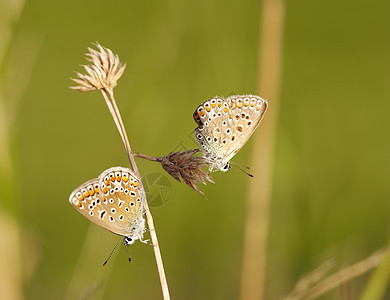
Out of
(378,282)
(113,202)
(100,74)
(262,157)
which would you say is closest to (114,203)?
(113,202)

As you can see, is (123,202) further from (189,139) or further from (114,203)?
(189,139)

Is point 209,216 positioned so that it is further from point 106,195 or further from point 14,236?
point 106,195

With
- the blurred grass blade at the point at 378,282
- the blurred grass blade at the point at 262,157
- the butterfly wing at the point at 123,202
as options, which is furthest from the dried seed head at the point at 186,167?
the blurred grass blade at the point at 262,157

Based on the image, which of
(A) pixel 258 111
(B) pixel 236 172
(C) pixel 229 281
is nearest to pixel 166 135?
(B) pixel 236 172

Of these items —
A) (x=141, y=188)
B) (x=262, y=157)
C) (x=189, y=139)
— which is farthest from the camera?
(x=189, y=139)

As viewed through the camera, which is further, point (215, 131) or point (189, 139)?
point (189, 139)

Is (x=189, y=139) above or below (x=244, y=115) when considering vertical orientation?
below
